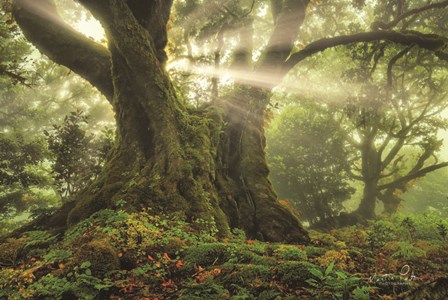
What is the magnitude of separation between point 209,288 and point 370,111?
431 inches

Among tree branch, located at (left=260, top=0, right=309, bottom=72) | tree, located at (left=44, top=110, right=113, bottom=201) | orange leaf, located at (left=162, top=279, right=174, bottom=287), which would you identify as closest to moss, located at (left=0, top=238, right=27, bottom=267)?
orange leaf, located at (left=162, top=279, right=174, bottom=287)

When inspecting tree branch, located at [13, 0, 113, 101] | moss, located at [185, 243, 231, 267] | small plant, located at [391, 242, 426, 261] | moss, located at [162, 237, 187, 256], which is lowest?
small plant, located at [391, 242, 426, 261]

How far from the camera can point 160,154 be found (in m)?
7.35

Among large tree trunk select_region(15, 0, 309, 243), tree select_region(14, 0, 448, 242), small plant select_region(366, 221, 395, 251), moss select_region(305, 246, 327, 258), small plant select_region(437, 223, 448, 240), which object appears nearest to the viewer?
moss select_region(305, 246, 327, 258)

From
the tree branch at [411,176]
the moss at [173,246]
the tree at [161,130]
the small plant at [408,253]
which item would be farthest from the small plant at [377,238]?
the tree branch at [411,176]

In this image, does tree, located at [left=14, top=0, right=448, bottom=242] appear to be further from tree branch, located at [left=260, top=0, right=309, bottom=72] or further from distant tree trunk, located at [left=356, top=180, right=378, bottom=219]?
distant tree trunk, located at [left=356, top=180, right=378, bottom=219]

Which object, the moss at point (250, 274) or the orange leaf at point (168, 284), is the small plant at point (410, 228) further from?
the orange leaf at point (168, 284)

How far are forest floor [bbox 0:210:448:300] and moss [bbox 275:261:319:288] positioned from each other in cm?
1

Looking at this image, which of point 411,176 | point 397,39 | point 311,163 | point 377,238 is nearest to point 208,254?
point 377,238

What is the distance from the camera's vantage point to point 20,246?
5.10m

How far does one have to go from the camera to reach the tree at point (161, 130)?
6727 mm

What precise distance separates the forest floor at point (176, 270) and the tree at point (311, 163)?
1328cm

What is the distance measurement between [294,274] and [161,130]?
16.6ft

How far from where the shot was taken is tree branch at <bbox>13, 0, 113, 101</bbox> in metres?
8.80
